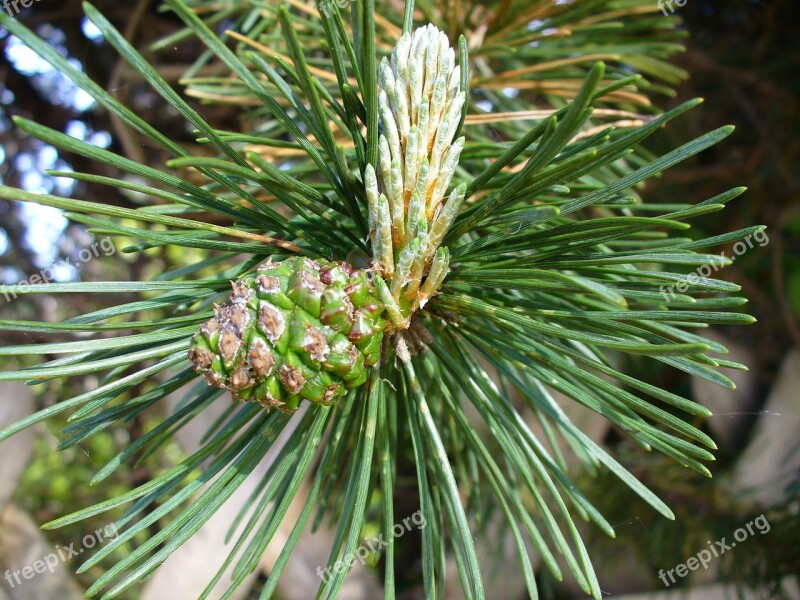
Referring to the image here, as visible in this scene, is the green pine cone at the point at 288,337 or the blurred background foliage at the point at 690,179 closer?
the green pine cone at the point at 288,337

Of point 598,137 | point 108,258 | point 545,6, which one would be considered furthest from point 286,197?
point 108,258

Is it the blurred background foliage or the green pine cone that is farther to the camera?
the blurred background foliage

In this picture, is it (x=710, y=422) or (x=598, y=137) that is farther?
(x=710, y=422)

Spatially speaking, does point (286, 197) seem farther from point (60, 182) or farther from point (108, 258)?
point (108, 258)

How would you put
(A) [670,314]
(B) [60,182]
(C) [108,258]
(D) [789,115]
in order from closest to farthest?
(A) [670,314] < (D) [789,115] < (B) [60,182] < (C) [108,258]

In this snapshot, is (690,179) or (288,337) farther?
(690,179)
